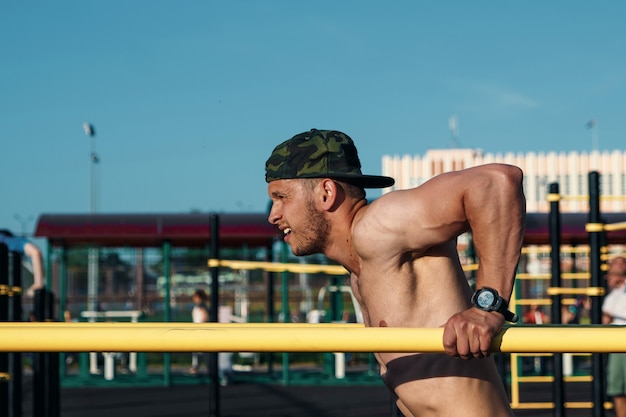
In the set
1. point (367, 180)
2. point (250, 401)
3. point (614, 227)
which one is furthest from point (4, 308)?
point (250, 401)

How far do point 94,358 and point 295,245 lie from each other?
1609 cm

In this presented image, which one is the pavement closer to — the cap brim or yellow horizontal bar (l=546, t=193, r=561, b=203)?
yellow horizontal bar (l=546, t=193, r=561, b=203)

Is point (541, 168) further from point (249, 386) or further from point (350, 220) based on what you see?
point (350, 220)

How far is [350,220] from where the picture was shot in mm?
2891

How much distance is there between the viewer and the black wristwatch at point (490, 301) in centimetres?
240

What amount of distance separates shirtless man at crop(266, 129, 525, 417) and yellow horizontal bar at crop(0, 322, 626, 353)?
10 cm

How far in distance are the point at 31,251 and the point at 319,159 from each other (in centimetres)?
566

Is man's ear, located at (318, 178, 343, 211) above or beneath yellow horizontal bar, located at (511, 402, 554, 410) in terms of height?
above

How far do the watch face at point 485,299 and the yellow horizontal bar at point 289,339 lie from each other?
0.09 metres

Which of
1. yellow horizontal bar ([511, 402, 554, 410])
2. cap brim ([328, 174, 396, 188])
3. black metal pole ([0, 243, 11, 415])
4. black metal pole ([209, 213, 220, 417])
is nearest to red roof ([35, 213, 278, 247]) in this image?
yellow horizontal bar ([511, 402, 554, 410])

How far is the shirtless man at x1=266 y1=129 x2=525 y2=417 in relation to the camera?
2.52 meters

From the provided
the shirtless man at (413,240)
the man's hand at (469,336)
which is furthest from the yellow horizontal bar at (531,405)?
the man's hand at (469,336)

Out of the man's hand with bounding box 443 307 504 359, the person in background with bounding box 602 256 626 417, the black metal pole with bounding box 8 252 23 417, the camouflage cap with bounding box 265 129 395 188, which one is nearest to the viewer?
the man's hand with bounding box 443 307 504 359

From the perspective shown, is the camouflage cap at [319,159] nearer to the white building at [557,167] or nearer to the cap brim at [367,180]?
the cap brim at [367,180]
